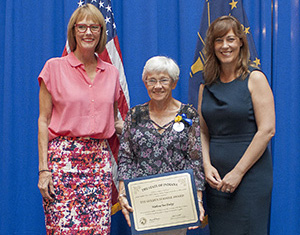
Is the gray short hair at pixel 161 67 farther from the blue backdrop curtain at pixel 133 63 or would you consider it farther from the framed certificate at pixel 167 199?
the blue backdrop curtain at pixel 133 63

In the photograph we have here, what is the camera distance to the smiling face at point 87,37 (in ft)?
6.26

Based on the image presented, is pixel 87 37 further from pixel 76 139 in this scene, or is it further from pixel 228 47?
pixel 228 47

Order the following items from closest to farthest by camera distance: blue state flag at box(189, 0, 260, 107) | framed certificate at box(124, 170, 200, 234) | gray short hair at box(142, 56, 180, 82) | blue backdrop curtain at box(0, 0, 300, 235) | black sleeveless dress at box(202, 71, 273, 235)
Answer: framed certificate at box(124, 170, 200, 234), gray short hair at box(142, 56, 180, 82), black sleeveless dress at box(202, 71, 273, 235), blue state flag at box(189, 0, 260, 107), blue backdrop curtain at box(0, 0, 300, 235)

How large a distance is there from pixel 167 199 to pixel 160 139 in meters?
0.32

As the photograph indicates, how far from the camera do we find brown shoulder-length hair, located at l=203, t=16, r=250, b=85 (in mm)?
1893

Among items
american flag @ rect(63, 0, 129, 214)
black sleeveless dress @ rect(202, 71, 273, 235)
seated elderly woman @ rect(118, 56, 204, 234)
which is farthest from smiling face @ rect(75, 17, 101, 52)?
black sleeveless dress @ rect(202, 71, 273, 235)

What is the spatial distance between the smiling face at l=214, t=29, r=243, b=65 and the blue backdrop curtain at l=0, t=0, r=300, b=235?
917mm

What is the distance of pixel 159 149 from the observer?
1.79 meters

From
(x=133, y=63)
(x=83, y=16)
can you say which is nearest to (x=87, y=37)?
(x=83, y=16)

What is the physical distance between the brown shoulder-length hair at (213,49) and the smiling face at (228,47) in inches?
0.8

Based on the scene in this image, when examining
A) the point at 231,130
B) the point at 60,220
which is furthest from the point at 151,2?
the point at 60,220

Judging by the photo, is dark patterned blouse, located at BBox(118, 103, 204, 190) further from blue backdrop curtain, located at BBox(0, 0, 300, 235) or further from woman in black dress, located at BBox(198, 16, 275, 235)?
blue backdrop curtain, located at BBox(0, 0, 300, 235)

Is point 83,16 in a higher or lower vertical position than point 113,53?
higher

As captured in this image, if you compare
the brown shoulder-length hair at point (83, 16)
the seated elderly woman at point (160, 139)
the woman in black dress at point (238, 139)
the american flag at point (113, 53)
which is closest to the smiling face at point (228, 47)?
the woman in black dress at point (238, 139)
